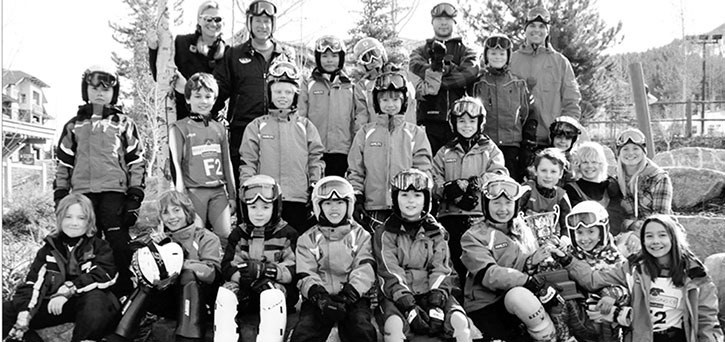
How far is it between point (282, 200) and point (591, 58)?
676 inches

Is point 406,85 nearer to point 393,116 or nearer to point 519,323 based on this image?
point 393,116

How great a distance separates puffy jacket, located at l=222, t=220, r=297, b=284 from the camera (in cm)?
562

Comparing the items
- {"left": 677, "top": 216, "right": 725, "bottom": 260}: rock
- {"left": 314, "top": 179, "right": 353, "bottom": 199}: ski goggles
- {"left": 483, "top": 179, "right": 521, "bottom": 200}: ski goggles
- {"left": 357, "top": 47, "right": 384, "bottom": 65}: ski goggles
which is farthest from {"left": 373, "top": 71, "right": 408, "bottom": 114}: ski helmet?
{"left": 677, "top": 216, "right": 725, "bottom": 260}: rock

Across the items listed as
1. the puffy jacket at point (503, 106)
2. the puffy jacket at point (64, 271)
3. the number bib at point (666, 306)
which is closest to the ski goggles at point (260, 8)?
the puffy jacket at point (503, 106)

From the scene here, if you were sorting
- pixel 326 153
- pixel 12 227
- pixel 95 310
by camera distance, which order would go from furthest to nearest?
1. pixel 12 227
2. pixel 326 153
3. pixel 95 310

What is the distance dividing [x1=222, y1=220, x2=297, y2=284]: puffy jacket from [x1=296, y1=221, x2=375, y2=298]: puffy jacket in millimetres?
163

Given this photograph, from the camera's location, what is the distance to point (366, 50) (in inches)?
277

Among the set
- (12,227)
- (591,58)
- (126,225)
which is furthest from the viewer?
(591,58)

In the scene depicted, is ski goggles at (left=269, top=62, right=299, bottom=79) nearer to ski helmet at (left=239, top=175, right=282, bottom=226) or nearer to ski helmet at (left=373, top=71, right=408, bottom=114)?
ski helmet at (left=373, top=71, right=408, bottom=114)

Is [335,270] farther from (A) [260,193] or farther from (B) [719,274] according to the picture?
(B) [719,274]

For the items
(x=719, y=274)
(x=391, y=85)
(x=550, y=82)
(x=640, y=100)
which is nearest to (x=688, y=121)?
(x=640, y=100)

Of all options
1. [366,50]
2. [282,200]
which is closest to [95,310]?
[282,200]

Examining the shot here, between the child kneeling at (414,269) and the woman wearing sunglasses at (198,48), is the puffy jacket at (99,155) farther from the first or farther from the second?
the child kneeling at (414,269)

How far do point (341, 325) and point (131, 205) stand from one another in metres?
2.26
